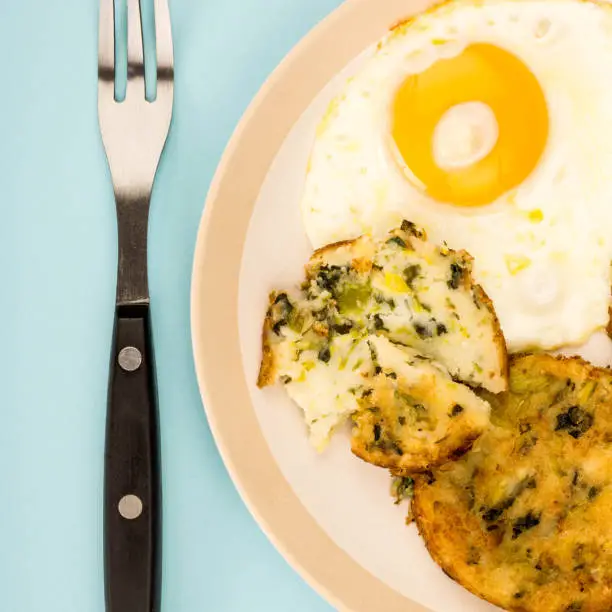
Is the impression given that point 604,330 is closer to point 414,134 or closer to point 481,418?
point 481,418

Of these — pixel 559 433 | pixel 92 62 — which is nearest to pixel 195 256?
pixel 92 62

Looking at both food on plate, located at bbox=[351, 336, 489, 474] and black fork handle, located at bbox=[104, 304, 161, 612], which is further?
black fork handle, located at bbox=[104, 304, 161, 612]

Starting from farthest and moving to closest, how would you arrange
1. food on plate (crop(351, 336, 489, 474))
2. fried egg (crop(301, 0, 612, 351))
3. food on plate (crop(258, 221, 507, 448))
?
fried egg (crop(301, 0, 612, 351)) < food on plate (crop(258, 221, 507, 448)) < food on plate (crop(351, 336, 489, 474))

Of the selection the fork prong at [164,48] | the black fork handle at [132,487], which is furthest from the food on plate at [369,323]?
the fork prong at [164,48]

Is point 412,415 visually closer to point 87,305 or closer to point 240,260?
point 240,260

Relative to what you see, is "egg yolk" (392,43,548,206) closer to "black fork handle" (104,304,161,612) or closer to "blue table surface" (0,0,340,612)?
"blue table surface" (0,0,340,612)

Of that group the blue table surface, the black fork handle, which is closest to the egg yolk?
the blue table surface

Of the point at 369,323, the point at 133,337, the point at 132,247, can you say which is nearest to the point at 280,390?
the point at 369,323
